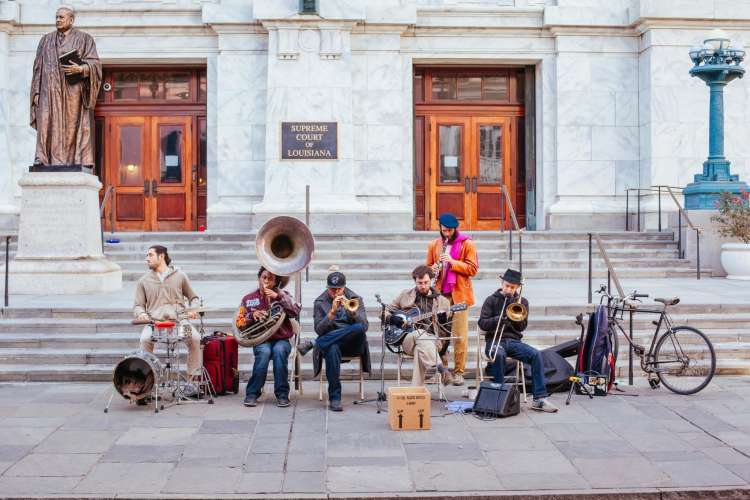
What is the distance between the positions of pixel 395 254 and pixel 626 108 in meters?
7.45

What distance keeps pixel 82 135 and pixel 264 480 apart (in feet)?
28.0

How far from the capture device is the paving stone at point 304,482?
18.7 feet

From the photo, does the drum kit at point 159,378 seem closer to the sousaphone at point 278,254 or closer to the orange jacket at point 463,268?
the sousaphone at point 278,254

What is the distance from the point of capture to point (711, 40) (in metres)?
16.5

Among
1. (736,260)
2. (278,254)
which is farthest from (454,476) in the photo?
(736,260)

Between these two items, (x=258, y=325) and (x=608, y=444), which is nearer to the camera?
(x=608, y=444)

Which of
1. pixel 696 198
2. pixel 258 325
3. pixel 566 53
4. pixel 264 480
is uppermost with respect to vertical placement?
pixel 566 53

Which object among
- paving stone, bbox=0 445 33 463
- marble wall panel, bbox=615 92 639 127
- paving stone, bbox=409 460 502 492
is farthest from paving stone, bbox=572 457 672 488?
marble wall panel, bbox=615 92 639 127

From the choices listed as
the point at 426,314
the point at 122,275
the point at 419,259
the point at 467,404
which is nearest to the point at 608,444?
the point at 467,404

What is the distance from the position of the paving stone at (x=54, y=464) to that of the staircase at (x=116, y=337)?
2980mm

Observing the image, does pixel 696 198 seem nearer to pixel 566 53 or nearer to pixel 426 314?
pixel 566 53

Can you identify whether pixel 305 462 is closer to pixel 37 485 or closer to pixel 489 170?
pixel 37 485

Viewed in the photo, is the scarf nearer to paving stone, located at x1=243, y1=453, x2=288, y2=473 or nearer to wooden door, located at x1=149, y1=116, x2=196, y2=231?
paving stone, located at x1=243, y1=453, x2=288, y2=473

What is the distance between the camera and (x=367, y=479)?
591 cm
